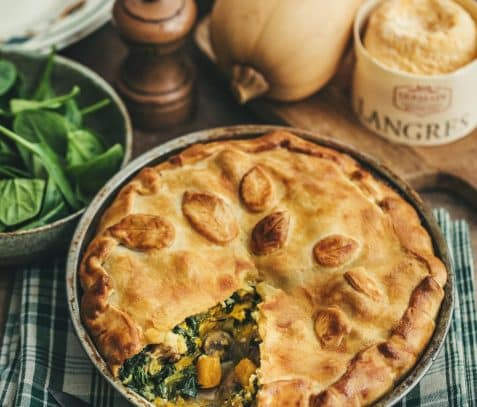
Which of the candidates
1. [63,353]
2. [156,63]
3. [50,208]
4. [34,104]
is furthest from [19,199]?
[156,63]

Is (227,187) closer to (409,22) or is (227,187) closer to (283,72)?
(283,72)

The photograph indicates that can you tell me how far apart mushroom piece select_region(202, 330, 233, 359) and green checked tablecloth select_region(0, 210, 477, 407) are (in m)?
0.35

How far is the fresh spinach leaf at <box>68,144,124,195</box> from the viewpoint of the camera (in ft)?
9.68

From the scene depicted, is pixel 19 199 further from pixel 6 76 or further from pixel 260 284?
pixel 260 284

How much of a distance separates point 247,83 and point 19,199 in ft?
3.48

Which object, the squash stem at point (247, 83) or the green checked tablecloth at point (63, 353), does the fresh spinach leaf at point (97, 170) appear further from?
the squash stem at point (247, 83)

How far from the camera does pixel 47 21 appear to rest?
3.69 meters

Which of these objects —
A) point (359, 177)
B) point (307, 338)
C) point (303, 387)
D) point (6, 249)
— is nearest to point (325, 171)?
point (359, 177)

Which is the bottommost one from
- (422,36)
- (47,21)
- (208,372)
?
(208,372)

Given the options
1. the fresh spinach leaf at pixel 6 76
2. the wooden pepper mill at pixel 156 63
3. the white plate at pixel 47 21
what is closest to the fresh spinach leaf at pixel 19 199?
the fresh spinach leaf at pixel 6 76

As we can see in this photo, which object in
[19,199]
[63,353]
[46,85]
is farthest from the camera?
[46,85]

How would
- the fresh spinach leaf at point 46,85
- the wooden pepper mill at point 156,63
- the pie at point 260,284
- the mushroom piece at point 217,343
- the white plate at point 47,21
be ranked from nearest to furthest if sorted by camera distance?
the pie at point 260,284, the mushroom piece at point 217,343, the wooden pepper mill at point 156,63, the fresh spinach leaf at point 46,85, the white plate at point 47,21

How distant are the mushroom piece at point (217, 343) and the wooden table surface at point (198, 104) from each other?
2.99 ft

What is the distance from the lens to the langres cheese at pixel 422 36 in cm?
312
